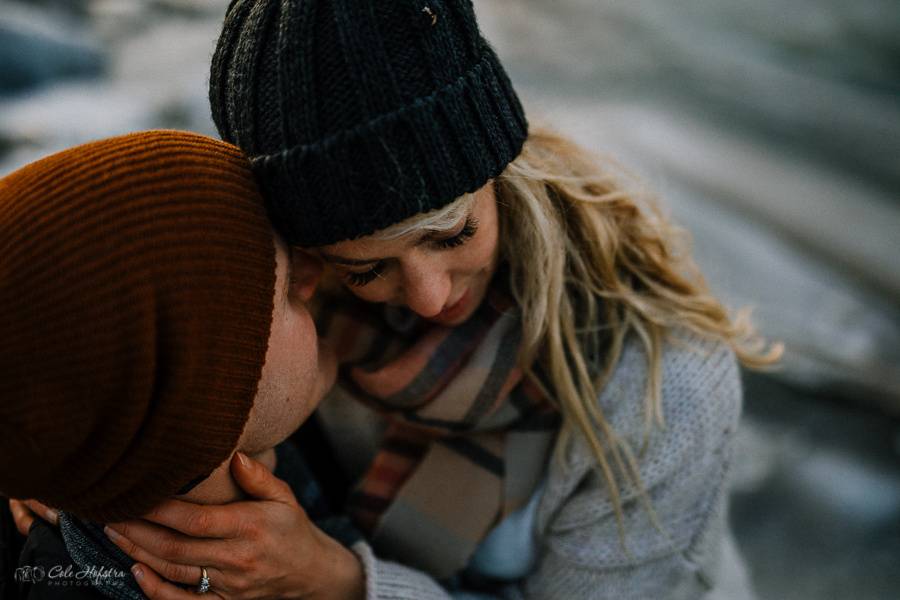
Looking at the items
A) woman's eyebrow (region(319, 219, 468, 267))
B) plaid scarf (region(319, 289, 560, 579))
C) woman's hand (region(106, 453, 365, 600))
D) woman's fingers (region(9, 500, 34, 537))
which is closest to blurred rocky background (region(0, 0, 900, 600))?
plaid scarf (region(319, 289, 560, 579))

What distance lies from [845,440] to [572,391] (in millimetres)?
1570

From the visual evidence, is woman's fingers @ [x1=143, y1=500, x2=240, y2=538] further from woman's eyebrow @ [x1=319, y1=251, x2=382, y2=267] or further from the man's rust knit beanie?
woman's eyebrow @ [x1=319, y1=251, x2=382, y2=267]

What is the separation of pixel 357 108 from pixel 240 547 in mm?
709

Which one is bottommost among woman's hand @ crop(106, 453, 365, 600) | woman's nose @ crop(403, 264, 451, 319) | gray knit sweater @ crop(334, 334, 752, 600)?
gray knit sweater @ crop(334, 334, 752, 600)

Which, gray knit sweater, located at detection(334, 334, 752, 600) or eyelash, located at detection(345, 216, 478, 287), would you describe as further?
gray knit sweater, located at detection(334, 334, 752, 600)

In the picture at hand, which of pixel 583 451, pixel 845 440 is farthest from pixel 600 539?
pixel 845 440

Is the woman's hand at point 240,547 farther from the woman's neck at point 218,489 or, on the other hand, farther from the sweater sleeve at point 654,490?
the sweater sleeve at point 654,490

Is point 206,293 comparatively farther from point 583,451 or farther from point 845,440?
point 845,440

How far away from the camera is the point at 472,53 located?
115 centimetres

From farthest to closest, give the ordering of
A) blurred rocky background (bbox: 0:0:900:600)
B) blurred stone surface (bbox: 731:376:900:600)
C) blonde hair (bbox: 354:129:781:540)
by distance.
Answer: blurred rocky background (bbox: 0:0:900:600) → blurred stone surface (bbox: 731:376:900:600) → blonde hair (bbox: 354:129:781:540)

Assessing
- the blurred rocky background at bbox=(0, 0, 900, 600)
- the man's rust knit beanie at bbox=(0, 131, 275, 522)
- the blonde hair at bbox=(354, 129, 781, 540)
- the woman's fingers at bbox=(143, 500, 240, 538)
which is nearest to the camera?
the man's rust knit beanie at bbox=(0, 131, 275, 522)

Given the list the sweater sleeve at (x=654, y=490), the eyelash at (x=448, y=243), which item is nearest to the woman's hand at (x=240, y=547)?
the eyelash at (x=448, y=243)

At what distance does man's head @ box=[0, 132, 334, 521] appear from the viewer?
3.05ft

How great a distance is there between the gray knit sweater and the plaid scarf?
0.09 meters
